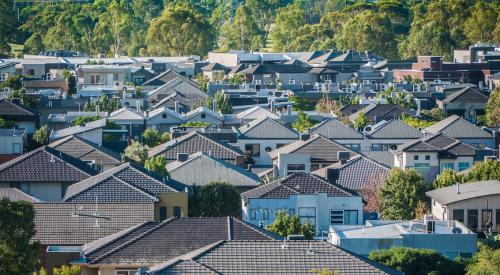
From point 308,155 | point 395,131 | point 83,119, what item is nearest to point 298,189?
point 308,155

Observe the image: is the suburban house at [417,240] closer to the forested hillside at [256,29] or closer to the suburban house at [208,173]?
the suburban house at [208,173]

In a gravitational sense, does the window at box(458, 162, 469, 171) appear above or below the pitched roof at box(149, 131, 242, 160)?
below

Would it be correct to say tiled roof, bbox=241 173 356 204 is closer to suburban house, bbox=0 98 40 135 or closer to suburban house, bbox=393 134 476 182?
suburban house, bbox=393 134 476 182

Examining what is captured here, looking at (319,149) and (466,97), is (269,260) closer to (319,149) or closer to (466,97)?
(319,149)

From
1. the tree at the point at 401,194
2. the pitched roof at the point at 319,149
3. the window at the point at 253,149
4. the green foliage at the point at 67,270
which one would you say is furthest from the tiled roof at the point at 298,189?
the window at the point at 253,149

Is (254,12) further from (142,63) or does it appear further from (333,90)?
(333,90)

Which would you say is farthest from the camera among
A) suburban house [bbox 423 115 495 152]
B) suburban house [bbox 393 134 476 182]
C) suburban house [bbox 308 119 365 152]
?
suburban house [bbox 423 115 495 152]

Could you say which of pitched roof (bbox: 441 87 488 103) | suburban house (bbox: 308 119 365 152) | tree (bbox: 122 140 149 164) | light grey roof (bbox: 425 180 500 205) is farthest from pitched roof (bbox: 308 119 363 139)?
pitched roof (bbox: 441 87 488 103)
